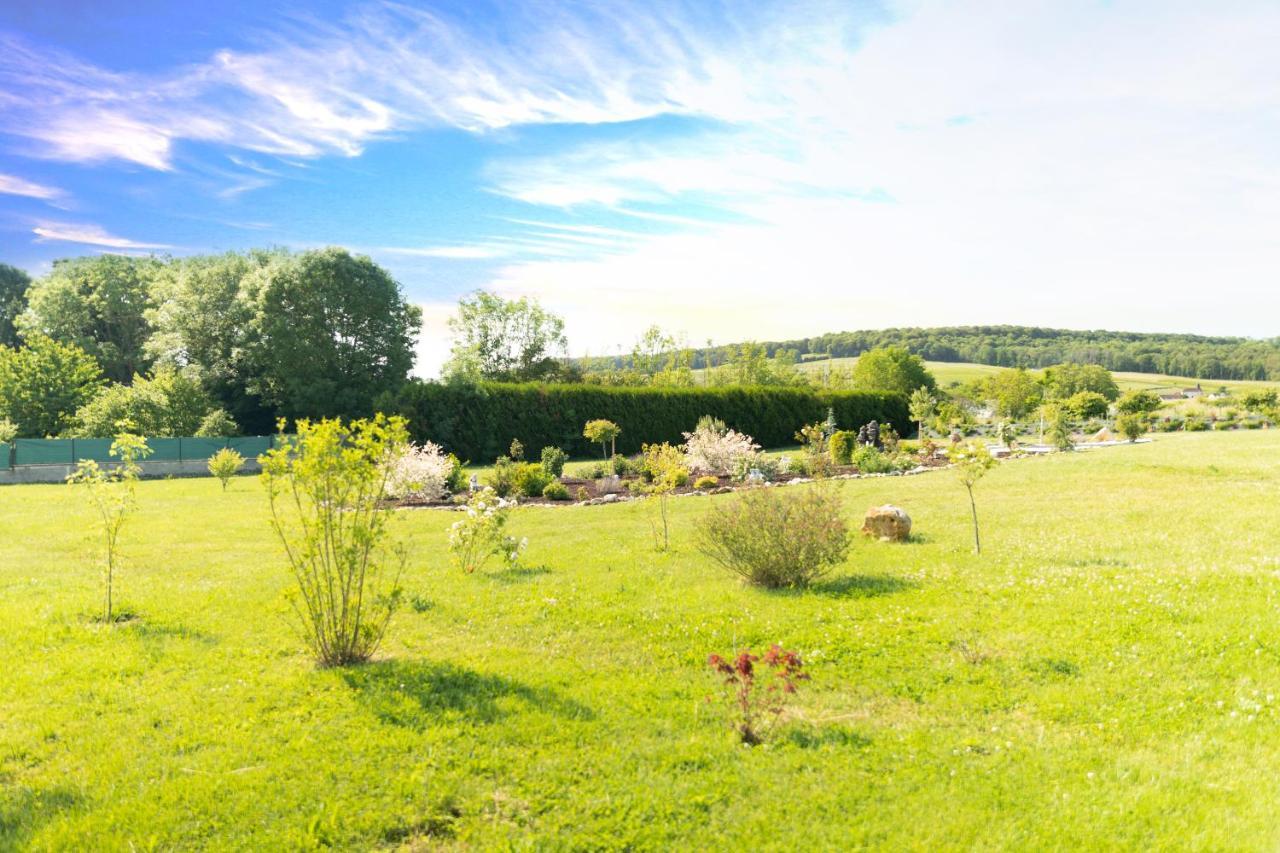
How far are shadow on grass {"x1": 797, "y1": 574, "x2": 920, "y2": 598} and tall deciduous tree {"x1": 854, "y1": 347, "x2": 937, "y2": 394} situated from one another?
5830 cm

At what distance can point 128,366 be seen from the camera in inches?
1662

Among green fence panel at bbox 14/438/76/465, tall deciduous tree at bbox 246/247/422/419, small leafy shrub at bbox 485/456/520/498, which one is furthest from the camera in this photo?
tall deciduous tree at bbox 246/247/422/419

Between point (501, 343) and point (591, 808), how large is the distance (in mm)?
44863

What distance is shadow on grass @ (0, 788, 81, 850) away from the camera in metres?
3.76

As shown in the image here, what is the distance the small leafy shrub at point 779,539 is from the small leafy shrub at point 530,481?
31.6 feet

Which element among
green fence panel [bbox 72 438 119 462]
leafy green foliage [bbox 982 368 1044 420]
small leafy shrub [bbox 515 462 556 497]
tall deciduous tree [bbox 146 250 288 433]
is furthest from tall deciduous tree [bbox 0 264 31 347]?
leafy green foliage [bbox 982 368 1044 420]

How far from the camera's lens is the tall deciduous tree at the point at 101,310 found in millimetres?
40875

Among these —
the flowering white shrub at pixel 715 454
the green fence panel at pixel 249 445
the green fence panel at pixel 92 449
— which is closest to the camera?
the flowering white shrub at pixel 715 454

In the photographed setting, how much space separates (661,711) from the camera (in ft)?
16.8

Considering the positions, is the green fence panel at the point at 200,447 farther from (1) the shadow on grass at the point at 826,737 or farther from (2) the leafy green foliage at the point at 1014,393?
(2) the leafy green foliage at the point at 1014,393

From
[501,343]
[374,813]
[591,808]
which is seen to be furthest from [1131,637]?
[501,343]

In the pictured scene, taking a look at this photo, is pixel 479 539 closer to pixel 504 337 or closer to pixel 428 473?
pixel 428 473

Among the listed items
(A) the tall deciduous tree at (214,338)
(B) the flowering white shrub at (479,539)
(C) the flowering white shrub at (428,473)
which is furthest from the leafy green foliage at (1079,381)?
(B) the flowering white shrub at (479,539)

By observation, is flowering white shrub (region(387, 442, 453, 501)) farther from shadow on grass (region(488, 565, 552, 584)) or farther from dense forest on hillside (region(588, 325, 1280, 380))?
dense forest on hillside (region(588, 325, 1280, 380))
